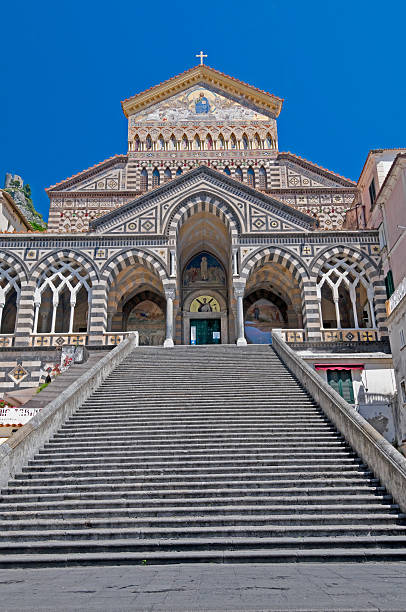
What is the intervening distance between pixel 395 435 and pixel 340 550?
44.4 feet

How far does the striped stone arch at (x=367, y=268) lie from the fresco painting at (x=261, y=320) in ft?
19.2

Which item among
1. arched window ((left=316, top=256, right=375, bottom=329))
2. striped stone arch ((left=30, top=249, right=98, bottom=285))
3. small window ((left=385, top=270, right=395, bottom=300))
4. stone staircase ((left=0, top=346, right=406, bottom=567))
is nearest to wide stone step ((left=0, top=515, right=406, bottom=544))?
stone staircase ((left=0, top=346, right=406, bottom=567))

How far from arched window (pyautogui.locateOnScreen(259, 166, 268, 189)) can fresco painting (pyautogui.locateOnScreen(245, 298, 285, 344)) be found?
9.27 m

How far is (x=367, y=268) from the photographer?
85.6ft

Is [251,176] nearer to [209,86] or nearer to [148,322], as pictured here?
[209,86]

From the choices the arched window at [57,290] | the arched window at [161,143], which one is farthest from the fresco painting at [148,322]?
the arched window at [161,143]

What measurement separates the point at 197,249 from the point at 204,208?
4.17m

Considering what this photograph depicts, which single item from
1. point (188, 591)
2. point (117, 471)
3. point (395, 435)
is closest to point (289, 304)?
point (395, 435)

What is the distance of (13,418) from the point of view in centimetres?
1630

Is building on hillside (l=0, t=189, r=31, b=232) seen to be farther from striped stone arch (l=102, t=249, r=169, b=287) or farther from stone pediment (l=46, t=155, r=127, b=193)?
striped stone arch (l=102, t=249, r=169, b=287)

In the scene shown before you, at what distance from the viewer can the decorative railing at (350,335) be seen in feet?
81.5

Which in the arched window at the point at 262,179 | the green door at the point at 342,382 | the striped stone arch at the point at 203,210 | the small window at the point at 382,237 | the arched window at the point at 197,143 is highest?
the arched window at the point at 197,143

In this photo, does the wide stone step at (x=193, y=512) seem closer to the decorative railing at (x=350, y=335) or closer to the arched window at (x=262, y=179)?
the decorative railing at (x=350, y=335)

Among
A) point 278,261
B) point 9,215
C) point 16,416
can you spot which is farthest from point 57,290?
point 278,261
